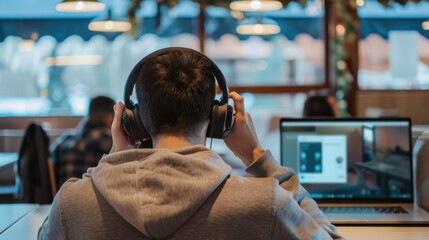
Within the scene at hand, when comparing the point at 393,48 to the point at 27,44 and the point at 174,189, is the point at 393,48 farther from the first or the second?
the point at 174,189

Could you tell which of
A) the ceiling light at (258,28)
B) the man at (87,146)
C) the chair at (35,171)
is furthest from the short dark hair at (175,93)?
the ceiling light at (258,28)

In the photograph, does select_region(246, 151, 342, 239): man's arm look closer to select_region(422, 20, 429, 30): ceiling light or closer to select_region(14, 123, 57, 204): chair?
select_region(14, 123, 57, 204): chair

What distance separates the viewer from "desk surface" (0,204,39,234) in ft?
6.21

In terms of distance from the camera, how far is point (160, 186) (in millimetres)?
1116

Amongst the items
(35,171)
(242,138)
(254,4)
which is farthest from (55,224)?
(254,4)

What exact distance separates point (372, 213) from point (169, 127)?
1080mm

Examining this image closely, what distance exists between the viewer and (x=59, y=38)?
6852mm

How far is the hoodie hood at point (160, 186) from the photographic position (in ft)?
3.61

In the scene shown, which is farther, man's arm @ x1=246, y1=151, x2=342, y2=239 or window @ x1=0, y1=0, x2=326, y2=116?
window @ x1=0, y1=0, x2=326, y2=116

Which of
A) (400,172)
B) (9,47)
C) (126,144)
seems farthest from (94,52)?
(126,144)

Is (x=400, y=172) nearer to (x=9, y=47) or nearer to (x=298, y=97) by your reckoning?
(x=298, y=97)

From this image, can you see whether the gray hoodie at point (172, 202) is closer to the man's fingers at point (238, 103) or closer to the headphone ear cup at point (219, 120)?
the headphone ear cup at point (219, 120)

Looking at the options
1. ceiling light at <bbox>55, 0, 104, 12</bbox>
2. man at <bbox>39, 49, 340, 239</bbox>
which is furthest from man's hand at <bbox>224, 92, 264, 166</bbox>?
ceiling light at <bbox>55, 0, 104, 12</bbox>

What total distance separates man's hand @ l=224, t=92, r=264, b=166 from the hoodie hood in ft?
0.98
